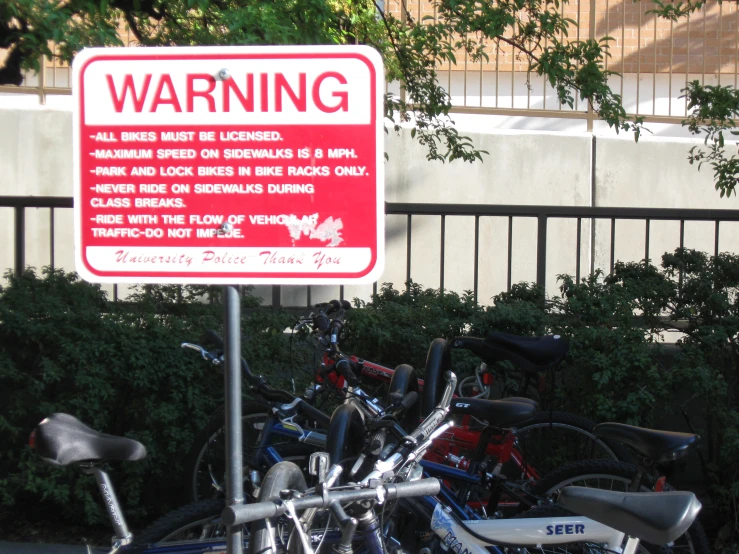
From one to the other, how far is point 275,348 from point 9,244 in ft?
11.5

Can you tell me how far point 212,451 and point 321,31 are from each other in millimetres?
2208

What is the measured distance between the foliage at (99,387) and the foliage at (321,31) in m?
1.44

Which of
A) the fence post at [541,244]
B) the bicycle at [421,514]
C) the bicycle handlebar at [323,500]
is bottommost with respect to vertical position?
the bicycle at [421,514]

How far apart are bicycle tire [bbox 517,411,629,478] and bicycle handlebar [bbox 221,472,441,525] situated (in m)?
2.07

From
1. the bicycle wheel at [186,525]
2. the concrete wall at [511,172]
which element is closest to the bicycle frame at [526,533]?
the bicycle wheel at [186,525]

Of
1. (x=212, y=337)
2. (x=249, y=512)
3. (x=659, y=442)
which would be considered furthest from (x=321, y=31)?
(x=249, y=512)

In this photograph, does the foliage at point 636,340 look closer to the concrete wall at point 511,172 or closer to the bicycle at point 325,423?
the bicycle at point 325,423

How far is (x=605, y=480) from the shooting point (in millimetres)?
3434

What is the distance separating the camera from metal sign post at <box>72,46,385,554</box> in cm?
192

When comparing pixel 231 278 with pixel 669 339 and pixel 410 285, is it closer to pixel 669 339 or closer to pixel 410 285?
pixel 410 285

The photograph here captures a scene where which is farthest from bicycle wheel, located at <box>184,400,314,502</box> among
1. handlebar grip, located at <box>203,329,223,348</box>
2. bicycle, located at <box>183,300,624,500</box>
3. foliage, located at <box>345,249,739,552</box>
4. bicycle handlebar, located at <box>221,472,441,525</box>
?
bicycle handlebar, located at <box>221,472,441,525</box>

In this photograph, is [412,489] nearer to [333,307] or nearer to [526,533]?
[526,533]

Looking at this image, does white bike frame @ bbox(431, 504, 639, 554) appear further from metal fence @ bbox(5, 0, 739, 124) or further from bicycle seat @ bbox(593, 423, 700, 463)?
metal fence @ bbox(5, 0, 739, 124)

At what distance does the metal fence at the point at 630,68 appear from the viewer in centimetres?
916
